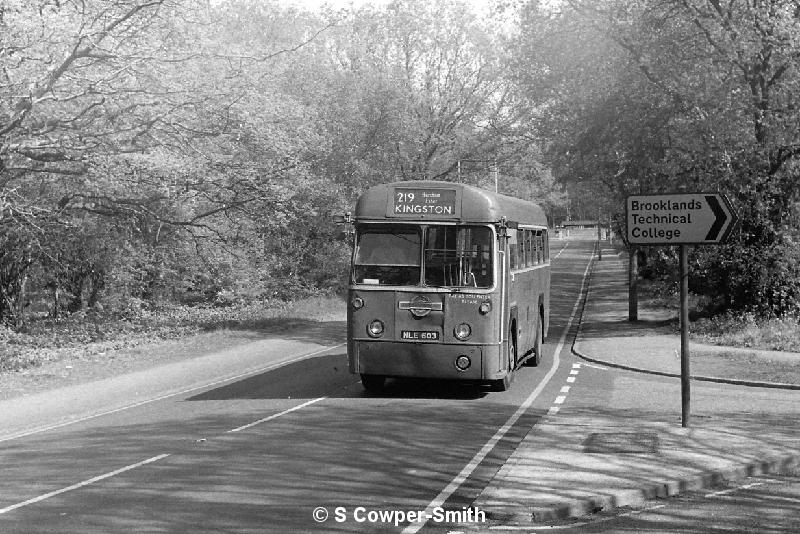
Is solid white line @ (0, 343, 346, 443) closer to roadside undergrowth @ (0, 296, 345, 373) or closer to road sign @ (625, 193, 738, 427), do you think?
roadside undergrowth @ (0, 296, 345, 373)

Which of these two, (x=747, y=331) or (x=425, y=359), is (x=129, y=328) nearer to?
(x=425, y=359)

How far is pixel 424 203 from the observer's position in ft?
52.3

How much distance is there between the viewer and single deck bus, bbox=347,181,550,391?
51.2ft

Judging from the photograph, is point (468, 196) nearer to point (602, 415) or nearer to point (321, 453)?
point (602, 415)

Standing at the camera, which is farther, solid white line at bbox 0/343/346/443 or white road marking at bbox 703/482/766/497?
solid white line at bbox 0/343/346/443

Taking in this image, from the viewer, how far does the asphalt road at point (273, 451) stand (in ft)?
28.0

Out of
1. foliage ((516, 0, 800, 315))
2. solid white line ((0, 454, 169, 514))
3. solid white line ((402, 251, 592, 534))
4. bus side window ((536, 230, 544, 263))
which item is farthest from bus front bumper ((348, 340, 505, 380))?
foliage ((516, 0, 800, 315))

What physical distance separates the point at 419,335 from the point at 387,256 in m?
1.37

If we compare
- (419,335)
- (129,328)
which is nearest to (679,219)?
(419,335)

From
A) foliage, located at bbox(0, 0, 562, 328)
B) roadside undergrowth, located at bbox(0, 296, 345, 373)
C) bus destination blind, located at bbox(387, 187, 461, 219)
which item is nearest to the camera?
bus destination blind, located at bbox(387, 187, 461, 219)

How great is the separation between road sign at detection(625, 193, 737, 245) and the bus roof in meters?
3.41

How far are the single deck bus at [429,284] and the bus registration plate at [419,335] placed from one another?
2 cm

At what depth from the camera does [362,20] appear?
47.9 meters

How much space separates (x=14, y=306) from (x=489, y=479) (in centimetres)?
2775
